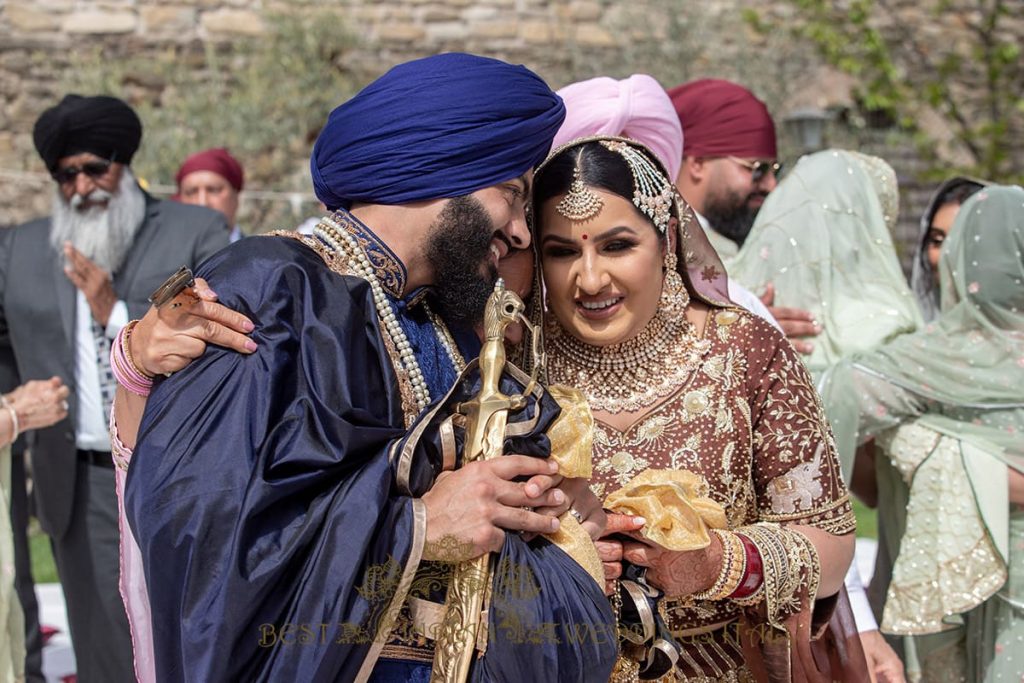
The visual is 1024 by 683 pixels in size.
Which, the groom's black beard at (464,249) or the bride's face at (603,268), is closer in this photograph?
the groom's black beard at (464,249)

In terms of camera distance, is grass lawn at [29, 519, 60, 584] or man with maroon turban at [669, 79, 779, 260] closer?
man with maroon turban at [669, 79, 779, 260]

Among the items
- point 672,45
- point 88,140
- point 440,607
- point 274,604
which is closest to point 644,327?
point 440,607

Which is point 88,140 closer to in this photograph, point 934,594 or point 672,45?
point 934,594

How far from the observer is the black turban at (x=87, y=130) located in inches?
174

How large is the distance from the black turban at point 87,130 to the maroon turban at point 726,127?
219 centimetres

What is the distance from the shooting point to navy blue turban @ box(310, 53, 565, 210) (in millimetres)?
1927

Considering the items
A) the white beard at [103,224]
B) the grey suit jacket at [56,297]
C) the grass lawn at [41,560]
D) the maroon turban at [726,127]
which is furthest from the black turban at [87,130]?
the grass lawn at [41,560]

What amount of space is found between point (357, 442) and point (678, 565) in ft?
2.28

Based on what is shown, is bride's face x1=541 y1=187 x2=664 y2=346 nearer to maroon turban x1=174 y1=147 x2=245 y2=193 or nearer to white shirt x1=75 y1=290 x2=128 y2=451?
white shirt x1=75 y1=290 x2=128 y2=451

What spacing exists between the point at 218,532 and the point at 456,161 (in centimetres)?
72

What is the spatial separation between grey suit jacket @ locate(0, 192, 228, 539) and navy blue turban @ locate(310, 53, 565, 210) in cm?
247

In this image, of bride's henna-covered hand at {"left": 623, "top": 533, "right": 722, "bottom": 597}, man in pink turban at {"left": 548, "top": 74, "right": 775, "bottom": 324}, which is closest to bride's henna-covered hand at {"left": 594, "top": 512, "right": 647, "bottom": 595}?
bride's henna-covered hand at {"left": 623, "top": 533, "right": 722, "bottom": 597}

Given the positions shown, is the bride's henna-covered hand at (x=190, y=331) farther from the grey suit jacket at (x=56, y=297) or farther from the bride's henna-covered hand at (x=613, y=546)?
the grey suit jacket at (x=56, y=297)

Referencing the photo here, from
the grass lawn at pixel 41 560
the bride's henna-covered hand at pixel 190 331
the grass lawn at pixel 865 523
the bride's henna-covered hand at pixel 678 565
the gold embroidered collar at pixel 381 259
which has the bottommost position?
the grass lawn at pixel 865 523
